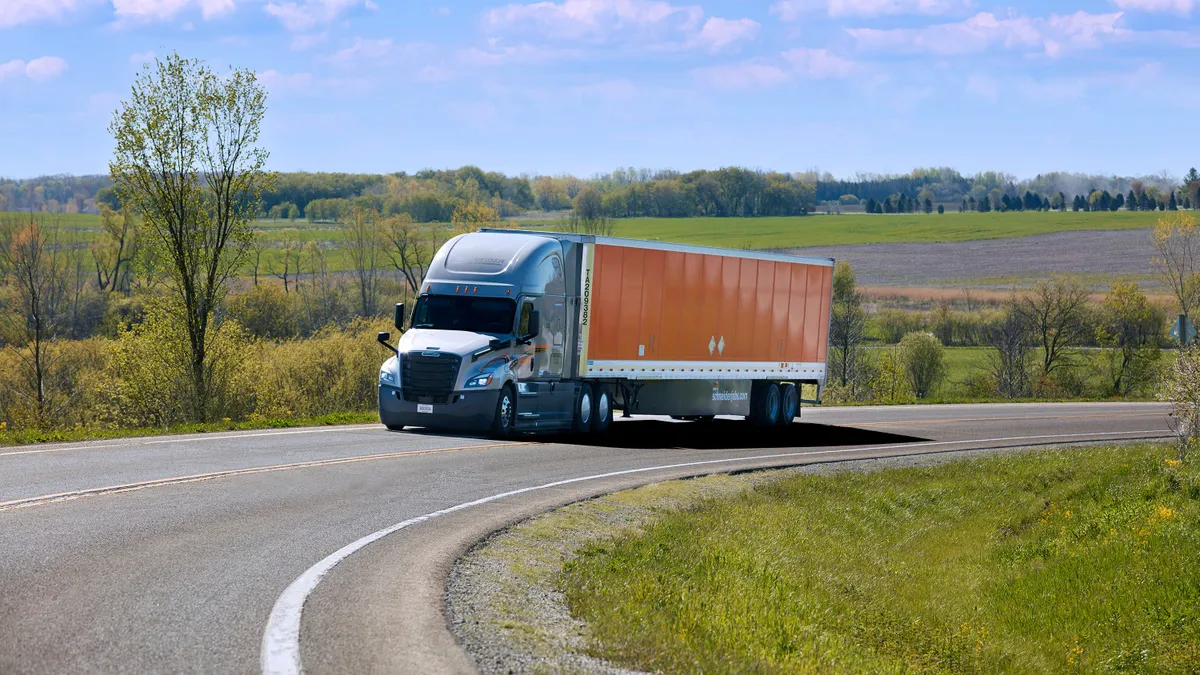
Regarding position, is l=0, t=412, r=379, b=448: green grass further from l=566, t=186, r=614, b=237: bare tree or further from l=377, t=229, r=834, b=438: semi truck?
l=566, t=186, r=614, b=237: bare tree

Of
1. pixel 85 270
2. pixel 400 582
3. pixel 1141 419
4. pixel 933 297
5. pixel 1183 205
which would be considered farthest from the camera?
pixel 1183 205

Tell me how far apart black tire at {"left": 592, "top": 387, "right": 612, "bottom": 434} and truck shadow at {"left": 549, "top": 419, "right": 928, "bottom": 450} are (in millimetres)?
242

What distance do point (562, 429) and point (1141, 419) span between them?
2121 centimetres

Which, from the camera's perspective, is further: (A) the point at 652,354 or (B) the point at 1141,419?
(B) the point at 1141,419

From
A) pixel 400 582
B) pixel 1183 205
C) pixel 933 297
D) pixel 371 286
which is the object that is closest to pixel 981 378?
pixel 933 297

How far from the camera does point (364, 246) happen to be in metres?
89.2

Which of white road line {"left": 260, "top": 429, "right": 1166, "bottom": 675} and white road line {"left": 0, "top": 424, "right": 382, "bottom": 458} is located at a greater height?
white road line {"left": 260, "top": 429, "right": 1166, "bottom": 675}

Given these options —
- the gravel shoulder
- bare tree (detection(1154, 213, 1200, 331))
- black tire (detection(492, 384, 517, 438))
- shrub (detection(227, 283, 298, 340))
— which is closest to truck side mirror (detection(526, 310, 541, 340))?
black tire (detection(492, 384, 517, 438))

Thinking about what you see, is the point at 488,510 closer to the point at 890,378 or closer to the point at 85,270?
the point at 890,378

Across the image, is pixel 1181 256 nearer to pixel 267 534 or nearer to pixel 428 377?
pixel 428 377

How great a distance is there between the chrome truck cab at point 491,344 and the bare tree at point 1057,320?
52.4m

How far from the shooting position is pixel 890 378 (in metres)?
69.4

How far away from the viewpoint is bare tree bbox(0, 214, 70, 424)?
2009 inches

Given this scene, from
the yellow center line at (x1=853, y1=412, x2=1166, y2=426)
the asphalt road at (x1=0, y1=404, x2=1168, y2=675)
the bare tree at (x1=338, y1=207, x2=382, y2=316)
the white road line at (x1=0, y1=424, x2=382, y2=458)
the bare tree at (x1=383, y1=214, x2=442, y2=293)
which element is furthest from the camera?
the bare tree at (x1=338, y1=207, x2=382, y2=316)
